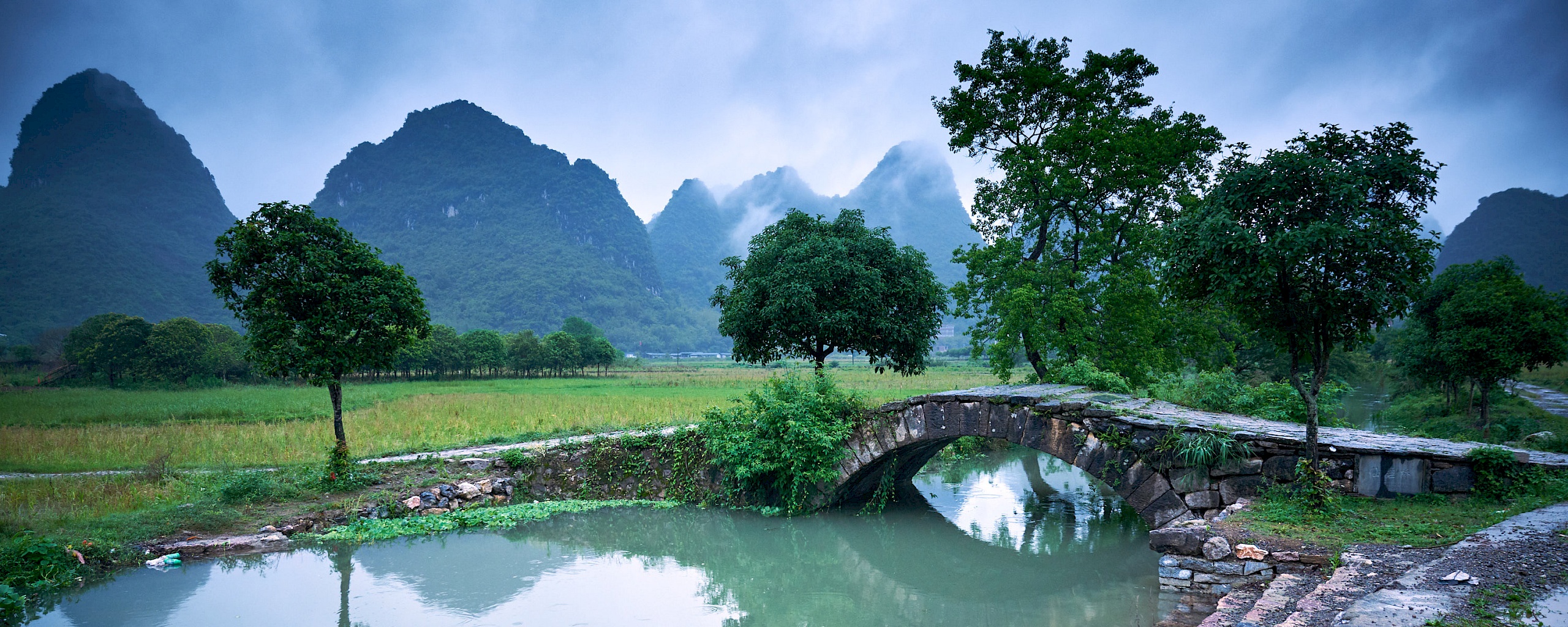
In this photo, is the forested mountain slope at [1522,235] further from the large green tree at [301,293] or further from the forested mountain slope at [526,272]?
the forested mountain slope at [526,272]

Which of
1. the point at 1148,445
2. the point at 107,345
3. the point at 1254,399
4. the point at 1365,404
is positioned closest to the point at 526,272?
the point at 107,345

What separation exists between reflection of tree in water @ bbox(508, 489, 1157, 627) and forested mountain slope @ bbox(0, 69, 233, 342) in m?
60.5

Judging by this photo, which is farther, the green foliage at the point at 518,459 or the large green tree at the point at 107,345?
the large green tree at the point at 107,345

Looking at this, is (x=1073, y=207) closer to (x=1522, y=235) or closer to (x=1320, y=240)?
(x=1320, y=240)

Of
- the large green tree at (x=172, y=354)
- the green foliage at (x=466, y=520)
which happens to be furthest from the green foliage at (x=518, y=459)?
the large green tree at (x=172, y=354)

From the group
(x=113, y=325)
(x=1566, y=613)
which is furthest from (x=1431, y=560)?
(x=113, y=325)

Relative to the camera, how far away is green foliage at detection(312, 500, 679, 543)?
422 inches

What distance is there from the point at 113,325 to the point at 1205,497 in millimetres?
50749

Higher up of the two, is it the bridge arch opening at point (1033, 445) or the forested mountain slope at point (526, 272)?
the forested mountain slope at point (526, 272)

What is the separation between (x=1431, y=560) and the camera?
531 cm

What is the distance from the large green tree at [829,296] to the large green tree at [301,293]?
7560 millimetres

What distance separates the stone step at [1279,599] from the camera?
4.99 metres

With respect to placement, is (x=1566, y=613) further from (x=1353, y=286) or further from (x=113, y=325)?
(x=113, y=325)

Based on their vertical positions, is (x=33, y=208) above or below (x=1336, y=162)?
above
